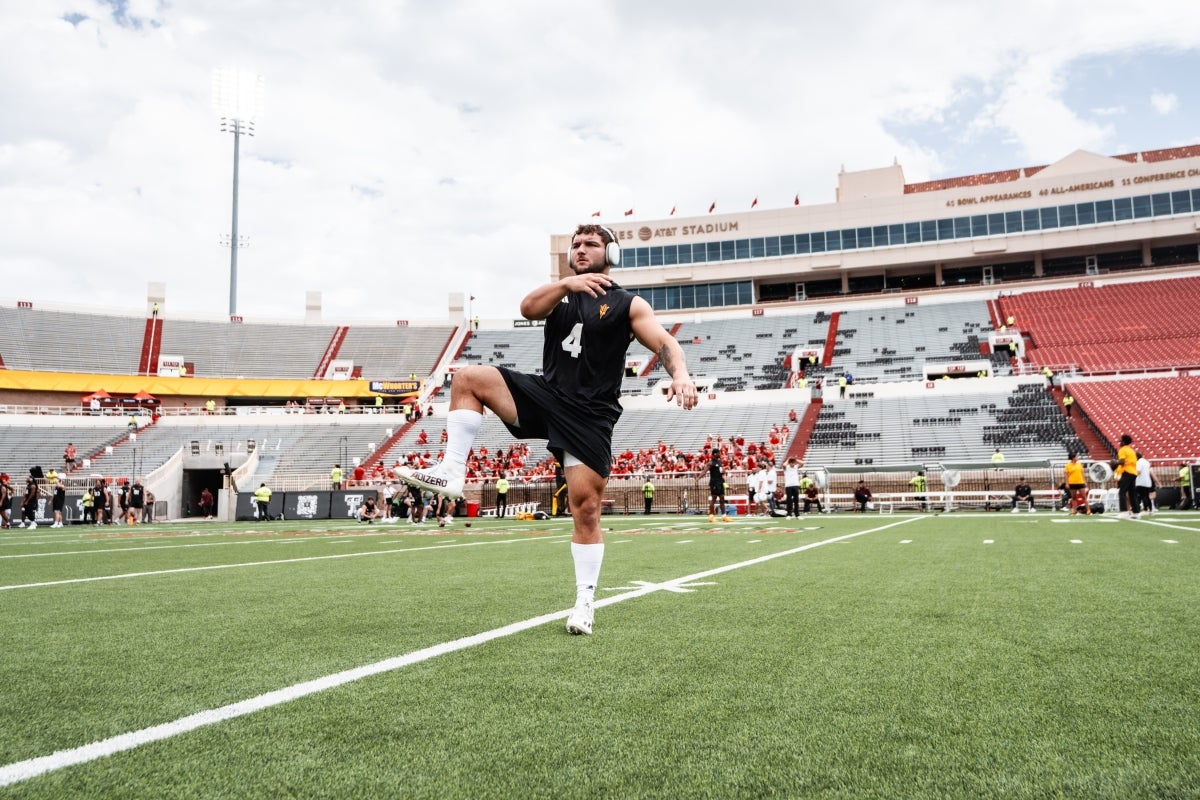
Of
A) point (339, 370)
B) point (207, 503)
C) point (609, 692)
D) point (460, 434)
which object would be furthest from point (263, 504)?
point (609, 692)

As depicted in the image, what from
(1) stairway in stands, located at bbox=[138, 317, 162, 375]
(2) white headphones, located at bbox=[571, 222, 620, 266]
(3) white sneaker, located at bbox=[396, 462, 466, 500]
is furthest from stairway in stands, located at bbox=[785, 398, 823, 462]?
(1) stairway in stands, located at bbox=[138, 317, 162, 375]

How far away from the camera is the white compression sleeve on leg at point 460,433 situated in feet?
14.2

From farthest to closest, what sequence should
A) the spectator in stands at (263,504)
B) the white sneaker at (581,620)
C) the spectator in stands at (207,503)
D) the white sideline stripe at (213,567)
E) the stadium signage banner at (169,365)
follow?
the stadium signage banner at (169,365)
the spectator in stands at (207,503)
the spectator in stands at (263,504)
the white sideline stripe at (213,567)
the white sneaker at (581,620)

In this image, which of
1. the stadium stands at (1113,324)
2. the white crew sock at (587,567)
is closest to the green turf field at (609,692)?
the white crew sock at (587,567)

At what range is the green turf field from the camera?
192cm

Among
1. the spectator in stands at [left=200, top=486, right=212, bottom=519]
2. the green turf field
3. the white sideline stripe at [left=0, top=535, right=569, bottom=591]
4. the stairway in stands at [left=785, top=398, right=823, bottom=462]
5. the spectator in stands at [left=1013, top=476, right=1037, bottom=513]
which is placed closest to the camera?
the green turf field

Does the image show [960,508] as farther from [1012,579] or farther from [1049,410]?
[1012,579]

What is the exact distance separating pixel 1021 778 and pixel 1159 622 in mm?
2751

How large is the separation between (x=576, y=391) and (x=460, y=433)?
0.67m

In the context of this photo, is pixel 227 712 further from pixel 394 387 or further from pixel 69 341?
pixel 69 341

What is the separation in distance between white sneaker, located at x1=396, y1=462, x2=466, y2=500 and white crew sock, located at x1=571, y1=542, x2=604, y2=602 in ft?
2.32

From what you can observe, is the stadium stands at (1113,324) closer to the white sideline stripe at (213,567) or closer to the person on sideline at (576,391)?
the white sideline stripe at (213,567)

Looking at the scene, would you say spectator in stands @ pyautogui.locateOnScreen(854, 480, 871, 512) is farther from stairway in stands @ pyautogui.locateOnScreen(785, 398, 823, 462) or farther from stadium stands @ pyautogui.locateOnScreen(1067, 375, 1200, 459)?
stadium stands @ pyautogui.locateOnScreen(1067, 375, 1200, 459)

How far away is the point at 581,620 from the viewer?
3.86 m
